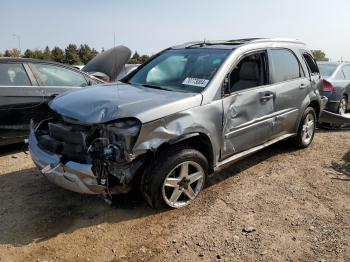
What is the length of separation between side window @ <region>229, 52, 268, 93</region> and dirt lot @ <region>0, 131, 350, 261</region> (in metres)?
1.22

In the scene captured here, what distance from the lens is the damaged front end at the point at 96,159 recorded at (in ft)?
11.3

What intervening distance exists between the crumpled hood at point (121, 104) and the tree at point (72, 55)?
123 ft

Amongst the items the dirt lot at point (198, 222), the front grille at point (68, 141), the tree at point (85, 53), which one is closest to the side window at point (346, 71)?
the dirt lot at point (198, 222)

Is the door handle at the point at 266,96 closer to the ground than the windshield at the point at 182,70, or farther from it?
closer to the ground

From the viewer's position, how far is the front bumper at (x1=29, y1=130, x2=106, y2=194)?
3.49 m

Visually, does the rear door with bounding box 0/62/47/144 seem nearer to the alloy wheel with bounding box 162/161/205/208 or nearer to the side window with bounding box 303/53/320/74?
the alloy wheel with bounding box 162/161/205/208

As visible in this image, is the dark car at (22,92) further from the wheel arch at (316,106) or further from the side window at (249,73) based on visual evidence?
the wheel arch at (316,106)

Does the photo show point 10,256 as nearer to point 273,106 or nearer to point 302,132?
point 273,106

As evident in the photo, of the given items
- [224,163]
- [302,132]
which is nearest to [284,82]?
[302,132]

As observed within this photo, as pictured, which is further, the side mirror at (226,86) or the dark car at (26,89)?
the dark car at (26,89)

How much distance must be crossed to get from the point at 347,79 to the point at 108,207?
23.7 ft

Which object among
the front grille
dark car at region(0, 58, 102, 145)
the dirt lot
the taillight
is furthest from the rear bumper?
the front grille

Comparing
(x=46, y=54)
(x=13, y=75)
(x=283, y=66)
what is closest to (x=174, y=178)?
(x=283, y=66)

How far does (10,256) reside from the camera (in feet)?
10.8
